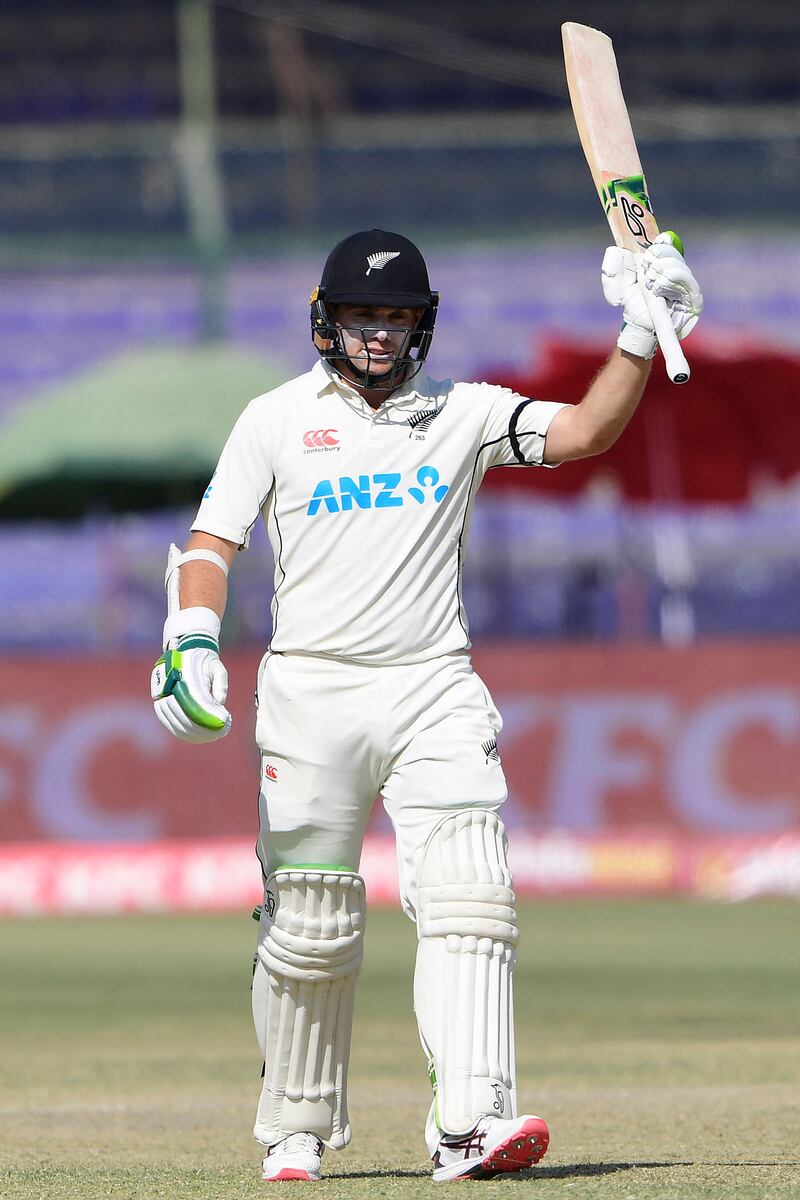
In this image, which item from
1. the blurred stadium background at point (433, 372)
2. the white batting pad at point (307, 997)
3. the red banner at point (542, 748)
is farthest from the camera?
the blurred stadium background at point (433, 372)

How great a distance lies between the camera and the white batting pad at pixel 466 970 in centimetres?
427

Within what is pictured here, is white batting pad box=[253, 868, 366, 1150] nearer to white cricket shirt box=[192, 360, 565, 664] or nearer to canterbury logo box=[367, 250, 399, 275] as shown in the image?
white cricket shirt box=[192, 360, 565, 664]

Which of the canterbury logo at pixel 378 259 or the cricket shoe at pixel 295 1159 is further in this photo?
the canterbury logo at pixel 378 259

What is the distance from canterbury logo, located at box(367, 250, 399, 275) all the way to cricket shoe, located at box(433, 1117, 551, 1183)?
1719 mm

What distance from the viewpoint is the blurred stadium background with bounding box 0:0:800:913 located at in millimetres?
13414

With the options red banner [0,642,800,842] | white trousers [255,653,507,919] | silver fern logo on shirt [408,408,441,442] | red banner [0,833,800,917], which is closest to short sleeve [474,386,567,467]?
silver fern logo on shirt [408,408,441,442]

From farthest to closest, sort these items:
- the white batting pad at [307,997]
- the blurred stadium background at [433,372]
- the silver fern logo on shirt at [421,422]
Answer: the blurred stadium background at [433,372] → the silver fern logo on shirt at [421,422] → the white batting pad at [307,997]

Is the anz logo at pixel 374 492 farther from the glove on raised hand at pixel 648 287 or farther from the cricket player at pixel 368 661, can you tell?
the glove on raised hand at pixel 648 287

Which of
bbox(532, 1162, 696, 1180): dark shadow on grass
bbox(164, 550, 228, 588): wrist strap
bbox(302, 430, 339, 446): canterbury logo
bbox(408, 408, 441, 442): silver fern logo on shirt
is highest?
bbox(408, 408, 441, 442): silver fern logo on shirt

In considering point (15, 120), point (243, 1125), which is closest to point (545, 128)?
point (15, 120)

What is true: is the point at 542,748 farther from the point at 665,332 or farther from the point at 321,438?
the point at 665,332

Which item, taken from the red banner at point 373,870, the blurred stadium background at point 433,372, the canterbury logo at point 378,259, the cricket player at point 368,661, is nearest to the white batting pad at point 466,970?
the cricket player at point 368,661

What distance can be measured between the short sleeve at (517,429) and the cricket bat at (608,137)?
1.25ft

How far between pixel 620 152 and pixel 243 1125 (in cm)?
257
